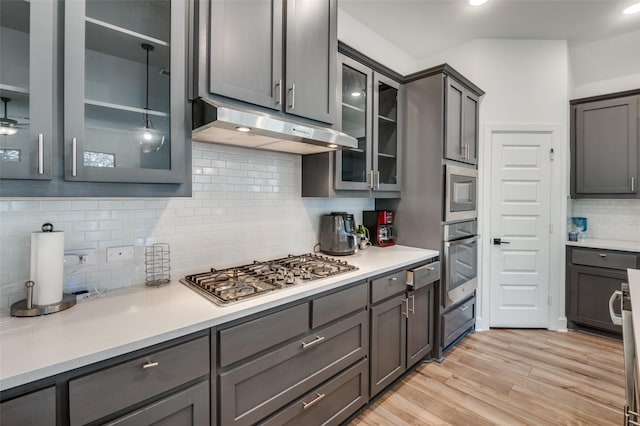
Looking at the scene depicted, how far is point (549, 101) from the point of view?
3.29 meters

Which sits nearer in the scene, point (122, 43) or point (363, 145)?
point (122, 43)

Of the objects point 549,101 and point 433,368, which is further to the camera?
point 549,101

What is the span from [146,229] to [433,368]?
7.94 feet

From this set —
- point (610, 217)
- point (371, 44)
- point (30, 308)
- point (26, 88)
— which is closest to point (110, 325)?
point (30, 308)

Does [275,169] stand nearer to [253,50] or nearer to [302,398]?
[253,50]

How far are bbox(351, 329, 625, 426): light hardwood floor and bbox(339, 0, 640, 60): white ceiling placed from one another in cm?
310

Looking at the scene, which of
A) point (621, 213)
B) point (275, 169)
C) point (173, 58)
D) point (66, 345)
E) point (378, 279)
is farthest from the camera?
point (621, 213)

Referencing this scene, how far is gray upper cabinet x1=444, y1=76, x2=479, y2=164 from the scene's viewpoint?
8.79ft

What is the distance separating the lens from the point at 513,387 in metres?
2.32

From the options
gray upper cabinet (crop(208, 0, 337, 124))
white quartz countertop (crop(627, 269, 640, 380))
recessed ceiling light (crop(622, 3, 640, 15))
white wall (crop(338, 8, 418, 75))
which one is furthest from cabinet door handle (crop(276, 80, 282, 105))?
recessed ceiling light (crop(622, 3, 640, 15))

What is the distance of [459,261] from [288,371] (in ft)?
6.51

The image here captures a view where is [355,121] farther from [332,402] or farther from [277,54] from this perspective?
[332,402]

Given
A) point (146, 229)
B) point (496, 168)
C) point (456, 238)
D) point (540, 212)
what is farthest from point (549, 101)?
point (146, 229)

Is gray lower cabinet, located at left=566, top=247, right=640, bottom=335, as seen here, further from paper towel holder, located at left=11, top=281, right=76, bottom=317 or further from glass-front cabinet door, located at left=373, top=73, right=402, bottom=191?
paper towel holder, located at left=11, top=281, right=76, bottom=317
